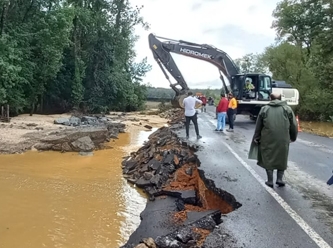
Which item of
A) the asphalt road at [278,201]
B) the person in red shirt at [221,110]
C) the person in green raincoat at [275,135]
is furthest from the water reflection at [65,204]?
the person in red shirt at [221,110]

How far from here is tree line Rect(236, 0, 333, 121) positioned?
26719 millimetres

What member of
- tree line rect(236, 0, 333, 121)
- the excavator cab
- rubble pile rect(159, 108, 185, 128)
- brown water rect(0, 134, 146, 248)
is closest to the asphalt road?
brown water rect(0, 134, 146, 248)

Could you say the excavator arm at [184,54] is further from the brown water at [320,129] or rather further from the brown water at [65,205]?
the brown water at [65,205]

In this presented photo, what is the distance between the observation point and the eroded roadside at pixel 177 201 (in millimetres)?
5141

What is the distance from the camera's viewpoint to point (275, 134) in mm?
6852

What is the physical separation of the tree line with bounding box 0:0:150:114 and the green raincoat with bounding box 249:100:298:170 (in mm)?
19694

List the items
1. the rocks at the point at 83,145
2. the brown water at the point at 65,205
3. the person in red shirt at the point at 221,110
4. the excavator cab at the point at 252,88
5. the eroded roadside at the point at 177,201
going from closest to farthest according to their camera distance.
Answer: the eroded roadside at the point at 177,201
the brown water at the point at 65,205
the person in red shirt at the point at 221,110
the rocks at the point at 83,145
the excavator cab at the point at 252,88

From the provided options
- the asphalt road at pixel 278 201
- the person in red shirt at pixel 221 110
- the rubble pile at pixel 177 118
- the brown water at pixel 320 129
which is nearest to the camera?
the asphalt road at pixel 278 201

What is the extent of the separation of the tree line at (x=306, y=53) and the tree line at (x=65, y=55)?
50.3 ft

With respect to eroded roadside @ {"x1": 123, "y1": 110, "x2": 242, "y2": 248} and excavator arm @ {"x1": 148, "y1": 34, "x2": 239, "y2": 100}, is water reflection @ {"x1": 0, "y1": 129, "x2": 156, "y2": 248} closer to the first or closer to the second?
eroded roadside @ {"x1": 123, "y1": 110, "x2": 242, "y2": 248}

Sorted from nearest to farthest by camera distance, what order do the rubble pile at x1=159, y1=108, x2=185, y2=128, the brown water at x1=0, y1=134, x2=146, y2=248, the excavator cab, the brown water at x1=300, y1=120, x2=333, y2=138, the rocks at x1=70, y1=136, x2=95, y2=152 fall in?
the brown water at x1=0, y1=134, x2=146, y2=248 → the rocks at x1=70, y1=136, x2=95, y2=152 → the brown water at x1=300, y1=120, x2=333, y2=138 → the excavator cab → the rubble pile at x1=159, y1=108, x2=185, y2=128

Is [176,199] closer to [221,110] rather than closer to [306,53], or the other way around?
[221,110]

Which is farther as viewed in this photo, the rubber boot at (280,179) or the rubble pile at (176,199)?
the rubber boot at (280,179)

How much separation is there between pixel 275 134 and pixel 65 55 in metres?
32.6
